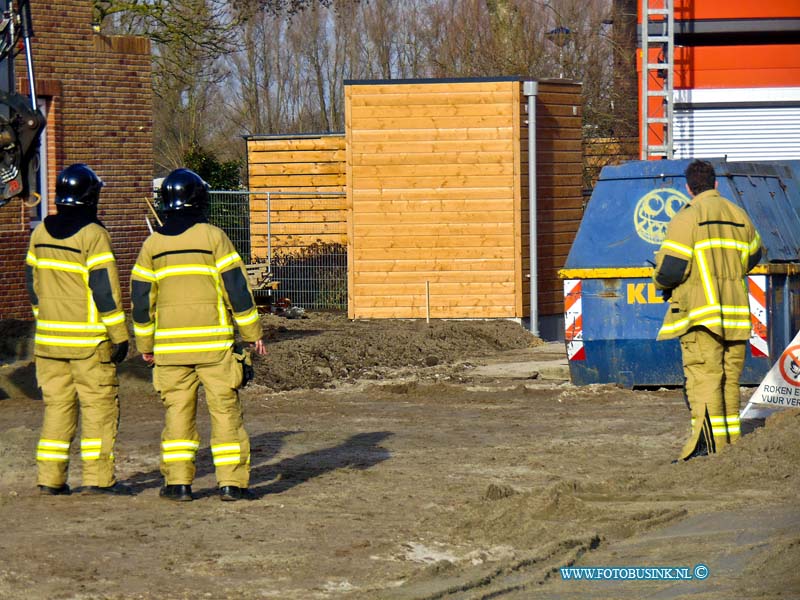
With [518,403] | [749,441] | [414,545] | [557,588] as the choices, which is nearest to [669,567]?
[557,588]

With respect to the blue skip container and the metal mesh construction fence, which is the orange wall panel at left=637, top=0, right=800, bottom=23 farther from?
the blue skip container

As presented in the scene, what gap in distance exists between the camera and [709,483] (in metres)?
8.34

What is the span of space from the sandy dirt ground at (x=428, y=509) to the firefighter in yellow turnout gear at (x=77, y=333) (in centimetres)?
30

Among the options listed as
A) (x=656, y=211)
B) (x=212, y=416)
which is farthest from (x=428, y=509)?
(x=656, y=211)

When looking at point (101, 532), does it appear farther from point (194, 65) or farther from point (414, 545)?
point (194, 65)

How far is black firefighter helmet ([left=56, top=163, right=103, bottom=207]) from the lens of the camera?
8.38 m

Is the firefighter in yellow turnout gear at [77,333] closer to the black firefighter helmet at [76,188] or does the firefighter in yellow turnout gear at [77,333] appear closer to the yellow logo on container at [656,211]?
the black firefighter helmet at [76,188]

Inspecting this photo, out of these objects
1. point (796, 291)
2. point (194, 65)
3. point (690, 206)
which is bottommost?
point (796, 291)

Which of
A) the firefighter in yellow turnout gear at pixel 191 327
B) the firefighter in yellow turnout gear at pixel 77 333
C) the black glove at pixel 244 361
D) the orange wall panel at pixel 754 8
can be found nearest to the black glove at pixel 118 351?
the firefighter in yellow turnout gear at pixel 77 333

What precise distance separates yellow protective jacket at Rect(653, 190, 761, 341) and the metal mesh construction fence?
14.0 m

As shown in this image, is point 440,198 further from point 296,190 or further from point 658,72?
point 658,72

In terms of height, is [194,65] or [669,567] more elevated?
[194,65]

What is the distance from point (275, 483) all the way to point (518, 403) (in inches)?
174

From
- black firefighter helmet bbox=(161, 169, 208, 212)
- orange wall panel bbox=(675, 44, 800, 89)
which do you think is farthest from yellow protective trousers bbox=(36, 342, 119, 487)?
orange wall panel bbox=(675, 44, 800, 89)
